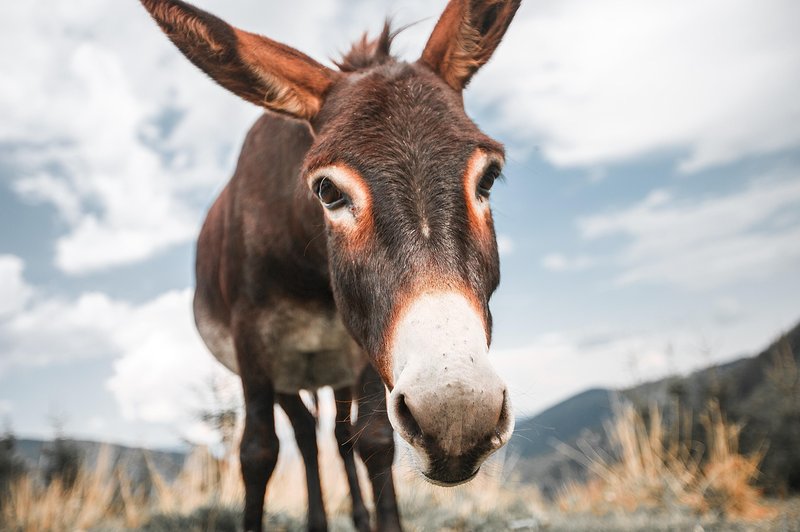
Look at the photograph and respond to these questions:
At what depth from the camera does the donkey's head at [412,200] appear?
5.30 ft

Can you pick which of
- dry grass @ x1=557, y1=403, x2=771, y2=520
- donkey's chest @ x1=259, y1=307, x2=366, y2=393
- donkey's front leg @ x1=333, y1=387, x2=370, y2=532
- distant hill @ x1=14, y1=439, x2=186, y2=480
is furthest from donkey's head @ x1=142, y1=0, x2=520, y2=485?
distant hill @ x1=14, y1=439, x2=186, y2=480

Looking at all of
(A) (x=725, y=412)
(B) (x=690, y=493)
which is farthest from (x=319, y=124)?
(A) (x=725, y=412)

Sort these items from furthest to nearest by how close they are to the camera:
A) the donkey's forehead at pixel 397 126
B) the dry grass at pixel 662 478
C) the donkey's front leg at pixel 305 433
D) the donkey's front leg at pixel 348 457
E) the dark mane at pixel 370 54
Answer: the dry grass at pixel 662 478, the donkey's front leg at pixel 305 433, the donkey's front leg at pixel 348 457, the dark mane at pixel 370 54, the donkey's forehead at pixel 397 126

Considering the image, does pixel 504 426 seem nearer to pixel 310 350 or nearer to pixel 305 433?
pixel 310 350

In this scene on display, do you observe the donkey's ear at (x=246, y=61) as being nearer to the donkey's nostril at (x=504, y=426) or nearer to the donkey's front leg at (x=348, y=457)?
the donkey's nostril at (x=504, y=426)

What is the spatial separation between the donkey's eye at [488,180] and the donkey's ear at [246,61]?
928 millimetres

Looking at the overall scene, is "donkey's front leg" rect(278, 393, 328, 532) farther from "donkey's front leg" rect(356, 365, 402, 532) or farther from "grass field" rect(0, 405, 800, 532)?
"donkey's front leg" rect(356, 365, 402, 532)

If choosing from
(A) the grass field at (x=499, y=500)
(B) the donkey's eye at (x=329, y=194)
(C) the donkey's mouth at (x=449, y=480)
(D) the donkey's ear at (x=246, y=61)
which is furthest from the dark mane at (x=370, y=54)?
(A) the grass field at (x=499, y=500)

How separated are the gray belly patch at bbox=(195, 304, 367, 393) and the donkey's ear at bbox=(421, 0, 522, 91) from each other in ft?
4.94

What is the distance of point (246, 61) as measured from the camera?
258 centimetres

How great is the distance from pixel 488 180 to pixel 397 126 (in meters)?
0.44

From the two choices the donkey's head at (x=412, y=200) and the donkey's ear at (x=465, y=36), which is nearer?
the donkey's head at (x=412, y=200)

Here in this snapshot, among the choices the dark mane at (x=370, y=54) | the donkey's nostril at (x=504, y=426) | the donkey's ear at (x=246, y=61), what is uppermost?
the dark mane at (x=370, y=54)

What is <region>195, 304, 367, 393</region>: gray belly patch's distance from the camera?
11.2 feet
